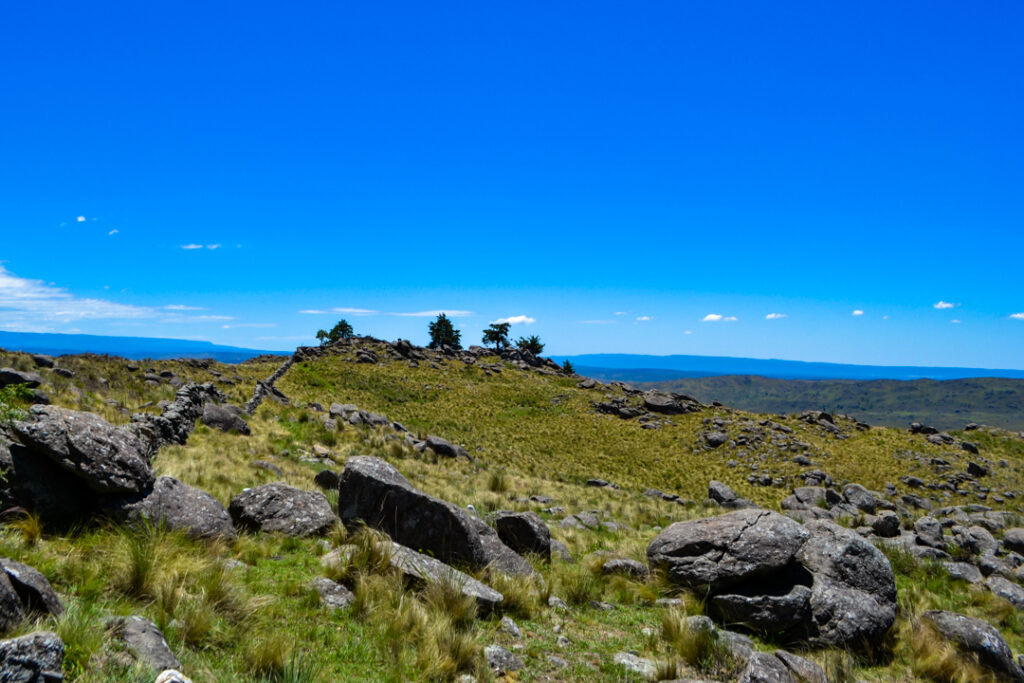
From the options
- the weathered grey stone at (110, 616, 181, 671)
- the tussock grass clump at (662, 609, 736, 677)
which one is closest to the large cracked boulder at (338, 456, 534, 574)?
the tussock grass clump at (662, 609, 736, 677)

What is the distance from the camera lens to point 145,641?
5117 millimetres

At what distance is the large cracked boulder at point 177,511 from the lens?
28.9 ft

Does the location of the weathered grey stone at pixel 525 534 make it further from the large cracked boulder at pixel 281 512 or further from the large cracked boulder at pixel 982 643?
the large cracked boulder at pixel 982 643

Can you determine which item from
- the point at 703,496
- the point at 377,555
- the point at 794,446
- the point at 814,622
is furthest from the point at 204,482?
the point at 794,446

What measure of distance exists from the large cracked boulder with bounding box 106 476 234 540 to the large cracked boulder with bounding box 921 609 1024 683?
1324 cm

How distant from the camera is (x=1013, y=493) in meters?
37.6

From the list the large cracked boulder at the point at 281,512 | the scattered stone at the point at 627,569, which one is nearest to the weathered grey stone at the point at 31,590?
the large cracked boulder at the point at 281,512

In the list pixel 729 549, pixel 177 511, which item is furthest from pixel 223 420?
pixel 729 549

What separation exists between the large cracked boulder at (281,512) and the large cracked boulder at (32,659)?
6907 mm

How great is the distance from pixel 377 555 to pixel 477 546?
203cm

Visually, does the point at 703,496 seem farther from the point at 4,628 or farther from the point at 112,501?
the point at 4,628

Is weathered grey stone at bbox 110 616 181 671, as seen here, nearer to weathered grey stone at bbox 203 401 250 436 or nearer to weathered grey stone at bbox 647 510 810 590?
weathered grey stone at bbox 647 510 810 590

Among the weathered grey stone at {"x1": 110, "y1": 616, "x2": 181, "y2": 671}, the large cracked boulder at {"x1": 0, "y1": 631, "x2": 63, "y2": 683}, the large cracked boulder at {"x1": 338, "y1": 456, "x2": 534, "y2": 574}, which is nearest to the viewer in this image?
the large cracked boulder at {"x1": 0, "y1": 631, "x2": 63, "y2": 683}

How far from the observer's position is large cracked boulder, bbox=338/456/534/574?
9945 mm
